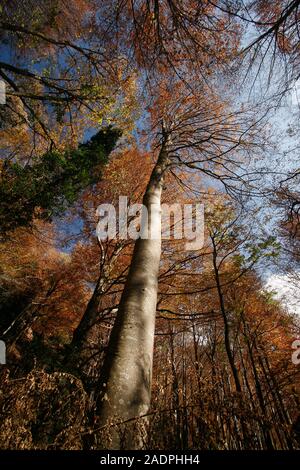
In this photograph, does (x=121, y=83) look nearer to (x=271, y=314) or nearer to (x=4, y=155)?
(x=4, y=155)

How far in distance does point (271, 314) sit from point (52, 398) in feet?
33.5

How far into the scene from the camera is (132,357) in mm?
1864

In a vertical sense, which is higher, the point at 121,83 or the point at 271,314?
the point at 121,83

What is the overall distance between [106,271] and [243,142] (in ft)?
16.8

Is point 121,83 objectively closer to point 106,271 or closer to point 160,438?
point 106,271

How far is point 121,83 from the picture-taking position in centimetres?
689

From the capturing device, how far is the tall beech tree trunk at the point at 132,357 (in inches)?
60.1

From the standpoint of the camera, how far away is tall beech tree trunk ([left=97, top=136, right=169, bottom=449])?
1.53m

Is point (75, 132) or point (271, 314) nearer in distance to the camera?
point (75, 132)

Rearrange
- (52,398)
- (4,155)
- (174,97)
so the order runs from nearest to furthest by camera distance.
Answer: (52,398) → (174,97) → (4,155)
